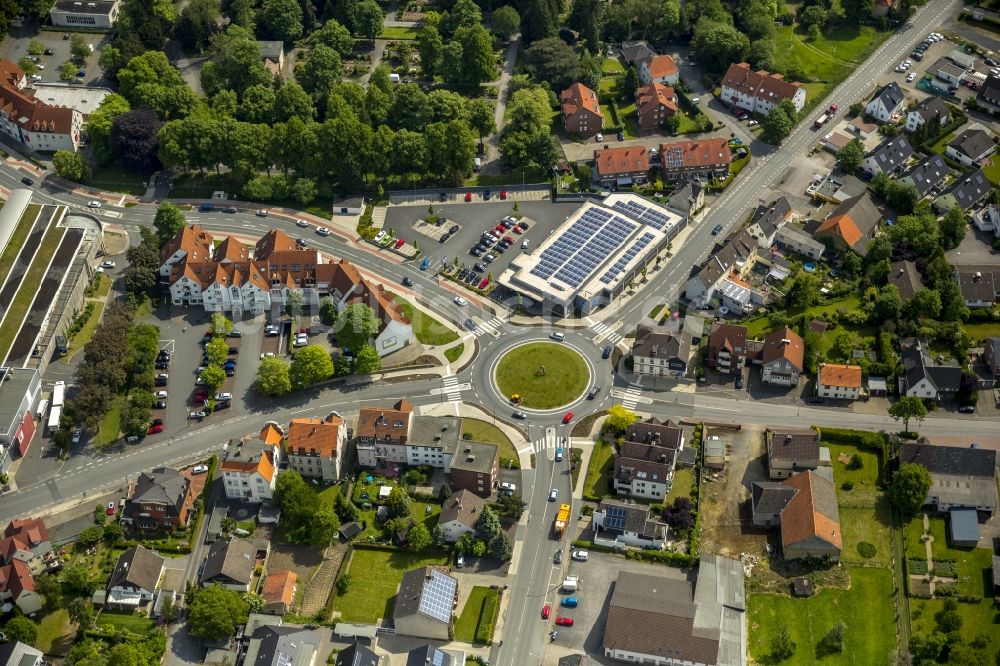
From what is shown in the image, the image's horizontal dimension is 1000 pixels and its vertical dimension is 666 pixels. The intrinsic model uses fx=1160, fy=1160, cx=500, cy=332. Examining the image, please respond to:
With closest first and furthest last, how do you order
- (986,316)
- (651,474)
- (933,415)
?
(651,474) → (933,415) → (986,316)

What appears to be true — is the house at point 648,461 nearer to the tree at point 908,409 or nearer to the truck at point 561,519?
the truck at point 561,519

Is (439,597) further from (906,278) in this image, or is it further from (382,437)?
(906,278)

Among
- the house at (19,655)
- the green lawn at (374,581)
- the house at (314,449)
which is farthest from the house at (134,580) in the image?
the green lawn at (374,581)

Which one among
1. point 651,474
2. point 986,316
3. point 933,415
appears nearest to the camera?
point 651,474

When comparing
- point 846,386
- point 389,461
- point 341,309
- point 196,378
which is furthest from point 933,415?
point 196,378

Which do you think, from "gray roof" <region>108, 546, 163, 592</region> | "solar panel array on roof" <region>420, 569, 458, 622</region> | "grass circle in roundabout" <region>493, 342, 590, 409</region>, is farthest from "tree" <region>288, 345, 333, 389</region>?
"solar panel array on roof" <region>420, 569, 458, 622</region>

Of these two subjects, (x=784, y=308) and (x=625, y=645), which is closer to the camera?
(x=625, y=645)

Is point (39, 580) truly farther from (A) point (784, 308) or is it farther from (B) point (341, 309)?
(A) point (784, 308)
